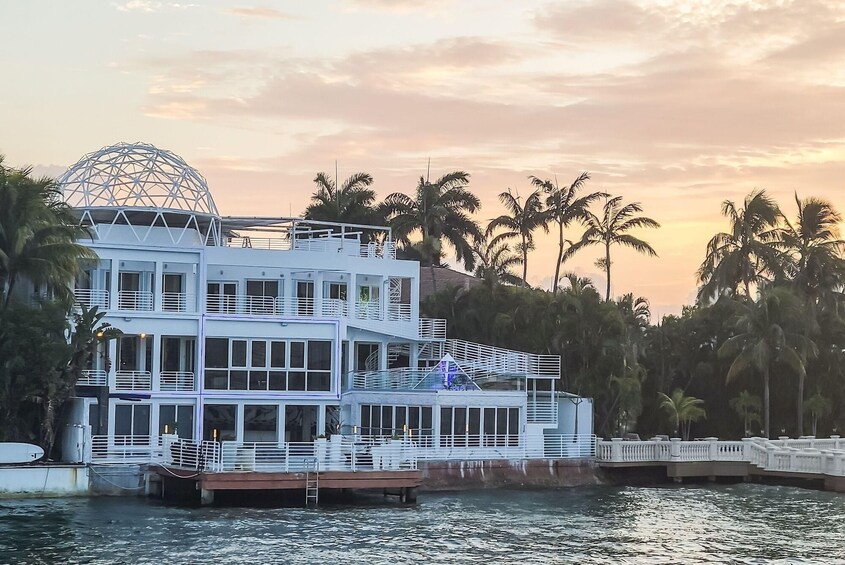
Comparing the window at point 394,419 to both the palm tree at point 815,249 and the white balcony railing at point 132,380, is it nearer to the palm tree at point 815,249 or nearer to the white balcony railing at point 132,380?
the white balcony railing at point 132,380

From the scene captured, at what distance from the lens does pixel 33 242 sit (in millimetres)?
49562

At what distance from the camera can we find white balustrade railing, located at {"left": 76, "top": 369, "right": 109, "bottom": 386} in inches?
2030

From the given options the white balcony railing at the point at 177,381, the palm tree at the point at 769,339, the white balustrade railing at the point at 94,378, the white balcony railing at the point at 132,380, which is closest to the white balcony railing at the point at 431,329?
the white balcony railing at the point at 177,381

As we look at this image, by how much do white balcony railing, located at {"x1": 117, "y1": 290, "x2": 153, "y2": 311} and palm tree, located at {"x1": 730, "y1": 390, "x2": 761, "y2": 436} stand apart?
30.5 metres

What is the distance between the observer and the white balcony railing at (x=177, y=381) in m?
52.9

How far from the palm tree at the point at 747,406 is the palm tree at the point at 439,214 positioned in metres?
18.1

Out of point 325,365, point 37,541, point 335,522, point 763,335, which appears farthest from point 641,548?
point 763,335

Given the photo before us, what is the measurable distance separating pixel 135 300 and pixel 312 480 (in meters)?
13.2

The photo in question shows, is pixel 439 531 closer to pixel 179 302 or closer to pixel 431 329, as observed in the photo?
pixel 179 302

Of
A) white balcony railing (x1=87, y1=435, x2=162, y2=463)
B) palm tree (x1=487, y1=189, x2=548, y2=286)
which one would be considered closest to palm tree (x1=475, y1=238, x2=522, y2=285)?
palm tree (x1=487, y1=189, x2=548, y2=286)

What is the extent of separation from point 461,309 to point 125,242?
21.8 m

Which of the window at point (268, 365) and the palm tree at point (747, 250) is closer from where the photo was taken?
the window at point (268, 365)

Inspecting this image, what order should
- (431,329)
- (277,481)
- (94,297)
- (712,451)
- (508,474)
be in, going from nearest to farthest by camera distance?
(277,481), (94,297), (508,474), (712,451), (431,329)

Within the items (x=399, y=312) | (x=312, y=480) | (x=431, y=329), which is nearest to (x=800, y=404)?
(x=431, y=329)
